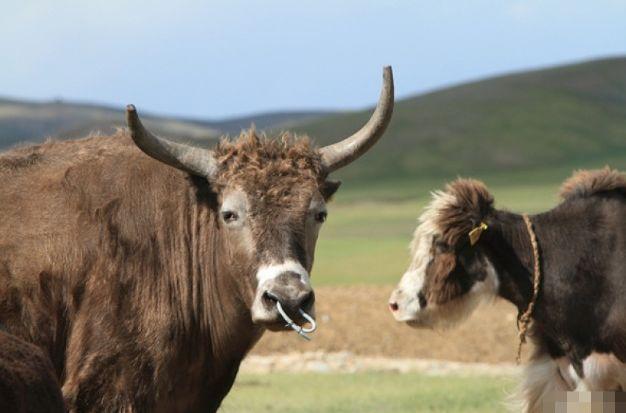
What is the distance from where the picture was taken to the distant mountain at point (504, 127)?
92000 millimetres

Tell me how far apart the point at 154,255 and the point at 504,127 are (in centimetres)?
9130

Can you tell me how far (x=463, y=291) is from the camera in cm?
1148

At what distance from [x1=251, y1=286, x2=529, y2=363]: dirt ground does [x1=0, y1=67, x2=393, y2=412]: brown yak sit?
1207cm

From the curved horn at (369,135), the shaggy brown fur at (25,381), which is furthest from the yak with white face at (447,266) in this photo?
the shaggy brown fur at (25,381)

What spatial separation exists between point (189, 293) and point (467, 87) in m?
106

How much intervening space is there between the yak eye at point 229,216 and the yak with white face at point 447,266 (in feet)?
9.85

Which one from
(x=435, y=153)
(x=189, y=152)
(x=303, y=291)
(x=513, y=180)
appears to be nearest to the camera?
(x=303, y=291)

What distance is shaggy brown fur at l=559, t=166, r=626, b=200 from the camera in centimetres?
1127

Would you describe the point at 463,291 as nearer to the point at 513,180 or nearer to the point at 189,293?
the point at 189,293

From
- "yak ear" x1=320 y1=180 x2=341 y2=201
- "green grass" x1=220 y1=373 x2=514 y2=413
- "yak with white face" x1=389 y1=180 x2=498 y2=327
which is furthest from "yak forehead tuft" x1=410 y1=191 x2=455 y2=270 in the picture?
"yak ear" x1=320 y1=180 x2=341 y2=201

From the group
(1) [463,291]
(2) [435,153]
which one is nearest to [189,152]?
(1) [463,291]

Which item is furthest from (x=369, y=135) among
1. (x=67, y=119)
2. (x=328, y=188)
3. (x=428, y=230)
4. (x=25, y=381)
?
(x=67, y=119)

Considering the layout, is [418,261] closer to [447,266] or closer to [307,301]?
[447,266]

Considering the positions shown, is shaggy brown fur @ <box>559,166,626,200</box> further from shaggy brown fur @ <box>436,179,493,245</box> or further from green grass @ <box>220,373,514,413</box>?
green grass @ <box>220,373,514,413</box>
